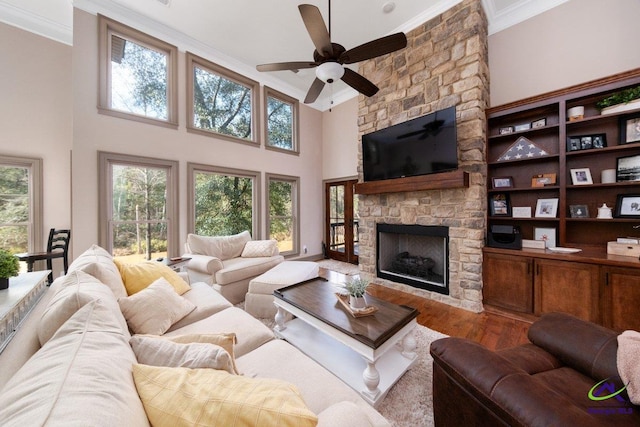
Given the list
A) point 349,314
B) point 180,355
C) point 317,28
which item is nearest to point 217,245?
point 349,314

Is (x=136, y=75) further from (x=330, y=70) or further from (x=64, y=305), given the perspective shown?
(x=64, y=305)

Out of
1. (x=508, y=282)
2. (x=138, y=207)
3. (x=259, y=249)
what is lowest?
(x=508, y=282)

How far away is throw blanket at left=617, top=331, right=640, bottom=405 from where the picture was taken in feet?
2.97

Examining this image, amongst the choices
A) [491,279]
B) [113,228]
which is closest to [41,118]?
[113,228]

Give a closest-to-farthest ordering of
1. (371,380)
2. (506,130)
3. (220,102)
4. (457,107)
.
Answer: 1. (371,380)
2. (506,130)
3. (457,107)
4. (220,102)

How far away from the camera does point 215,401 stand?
65 cm

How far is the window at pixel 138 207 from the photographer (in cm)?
332

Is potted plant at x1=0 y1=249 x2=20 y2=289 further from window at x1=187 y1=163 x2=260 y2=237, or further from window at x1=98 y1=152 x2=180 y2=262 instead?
window at x1=187 y1=163 x2=260 y2=237

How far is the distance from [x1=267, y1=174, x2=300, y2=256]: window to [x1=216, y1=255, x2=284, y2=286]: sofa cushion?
1.52 metres

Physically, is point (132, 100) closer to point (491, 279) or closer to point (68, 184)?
point (68, 184)

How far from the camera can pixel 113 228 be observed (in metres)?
3.40

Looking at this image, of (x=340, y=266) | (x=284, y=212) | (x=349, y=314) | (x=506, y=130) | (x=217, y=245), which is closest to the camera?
(x=349, y=314)

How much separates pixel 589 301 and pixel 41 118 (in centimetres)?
745

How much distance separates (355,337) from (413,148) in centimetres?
281
